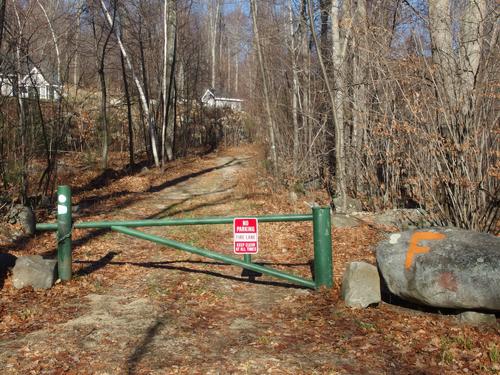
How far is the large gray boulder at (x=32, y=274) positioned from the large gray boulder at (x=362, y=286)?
3.26 meters

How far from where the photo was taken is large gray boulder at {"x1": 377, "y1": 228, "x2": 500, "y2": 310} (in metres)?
4.54

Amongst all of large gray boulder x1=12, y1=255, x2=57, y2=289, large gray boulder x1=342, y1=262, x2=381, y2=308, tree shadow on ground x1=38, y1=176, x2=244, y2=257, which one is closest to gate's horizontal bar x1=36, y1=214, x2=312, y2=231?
large gray boulder x1=12, y1=255, x2=57, y2=289

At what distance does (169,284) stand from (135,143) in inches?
693

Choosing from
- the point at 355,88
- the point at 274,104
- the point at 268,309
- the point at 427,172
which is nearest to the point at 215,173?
the point at 274,104

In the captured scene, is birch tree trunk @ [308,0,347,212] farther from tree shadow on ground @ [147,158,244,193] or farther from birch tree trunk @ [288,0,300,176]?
tree shadow on ground @ [147,158,244,193]

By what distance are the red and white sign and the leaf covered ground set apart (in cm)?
56

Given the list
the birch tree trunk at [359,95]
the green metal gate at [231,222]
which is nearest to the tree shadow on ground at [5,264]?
the green metal gate at [231,222]

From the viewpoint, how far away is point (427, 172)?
7.50 metres

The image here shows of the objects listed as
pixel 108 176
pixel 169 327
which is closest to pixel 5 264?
pixel 169 327

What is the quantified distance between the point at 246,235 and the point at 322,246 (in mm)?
833

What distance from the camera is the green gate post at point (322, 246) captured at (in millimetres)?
5516

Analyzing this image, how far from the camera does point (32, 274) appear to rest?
19.0ft

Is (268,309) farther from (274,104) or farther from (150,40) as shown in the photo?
(150,40)

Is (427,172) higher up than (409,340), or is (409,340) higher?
(427,172)
